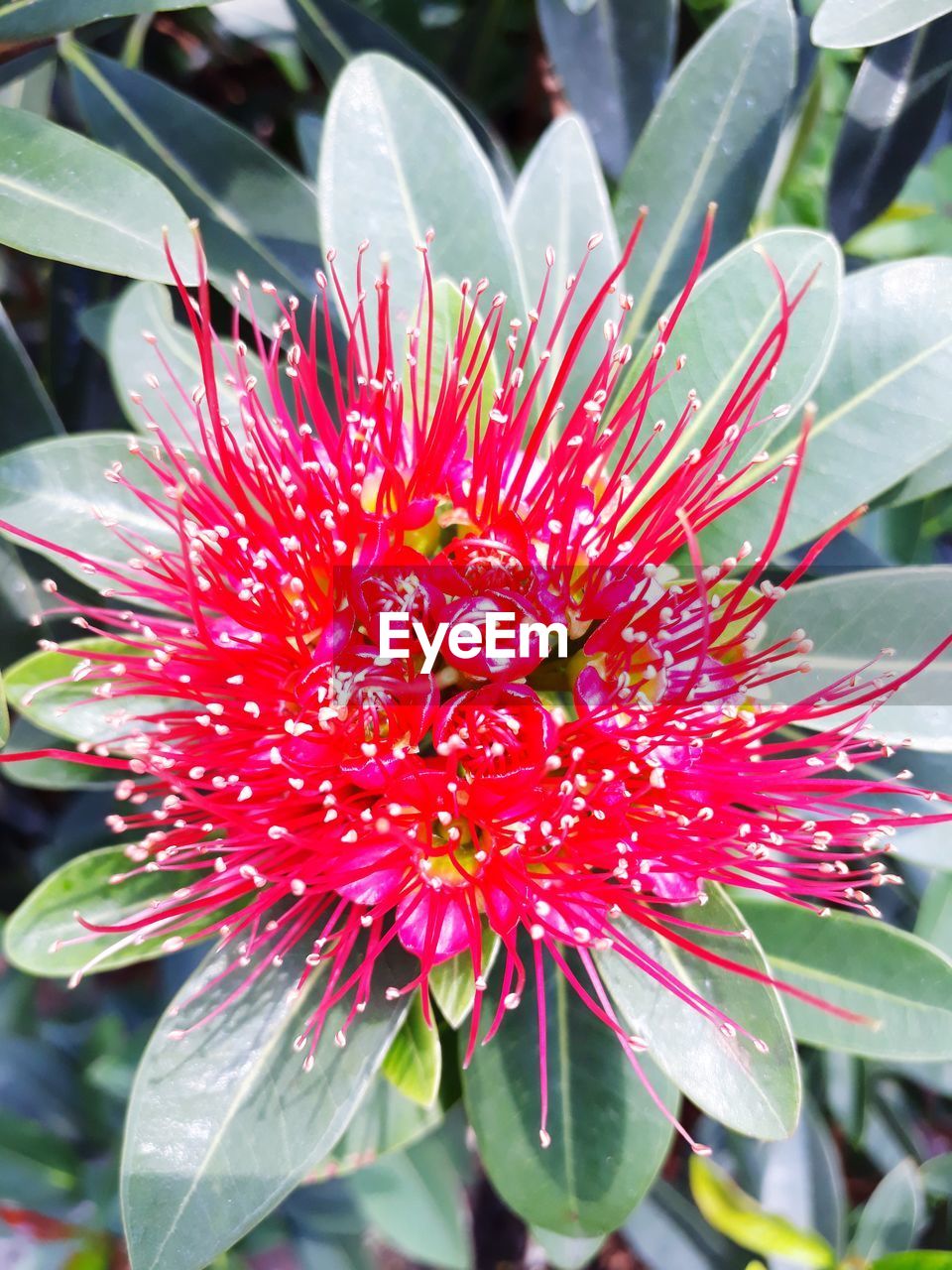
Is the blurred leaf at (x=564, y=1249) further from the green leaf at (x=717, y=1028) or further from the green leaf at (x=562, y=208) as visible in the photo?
the green leaf at (x=562, y=208)

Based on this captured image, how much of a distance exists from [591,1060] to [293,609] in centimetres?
48

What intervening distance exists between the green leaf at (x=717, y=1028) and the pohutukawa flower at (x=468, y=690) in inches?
0.6

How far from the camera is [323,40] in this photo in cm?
106

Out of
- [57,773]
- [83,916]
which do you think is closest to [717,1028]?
[83,916]

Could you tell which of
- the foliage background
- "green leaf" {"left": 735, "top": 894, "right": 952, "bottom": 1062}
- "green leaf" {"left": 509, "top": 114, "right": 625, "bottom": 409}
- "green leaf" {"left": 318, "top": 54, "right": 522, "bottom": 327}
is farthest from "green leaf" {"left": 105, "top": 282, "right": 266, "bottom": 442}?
"green leaf" {"left": 735, "top": 894, "right": 952, "bottom": 1062}

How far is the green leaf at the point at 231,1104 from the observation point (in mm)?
695

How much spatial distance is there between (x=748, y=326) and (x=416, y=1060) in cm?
65

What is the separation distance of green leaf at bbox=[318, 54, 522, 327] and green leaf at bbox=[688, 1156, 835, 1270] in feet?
3.08

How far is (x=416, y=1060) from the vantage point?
79cm

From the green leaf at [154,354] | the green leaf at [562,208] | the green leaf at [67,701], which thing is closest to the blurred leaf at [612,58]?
the green leaf at [562,208]

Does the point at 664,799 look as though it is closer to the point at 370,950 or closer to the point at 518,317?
the point at 370,950

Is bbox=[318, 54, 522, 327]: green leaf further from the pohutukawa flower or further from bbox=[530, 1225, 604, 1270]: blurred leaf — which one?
bbox=[530, 1225, 604, 1270]: blurred leaf

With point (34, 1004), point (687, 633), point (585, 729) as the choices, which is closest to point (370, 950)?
point (585, 729)

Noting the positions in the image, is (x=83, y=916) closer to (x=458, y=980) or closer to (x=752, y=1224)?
(x=458, y=980)
